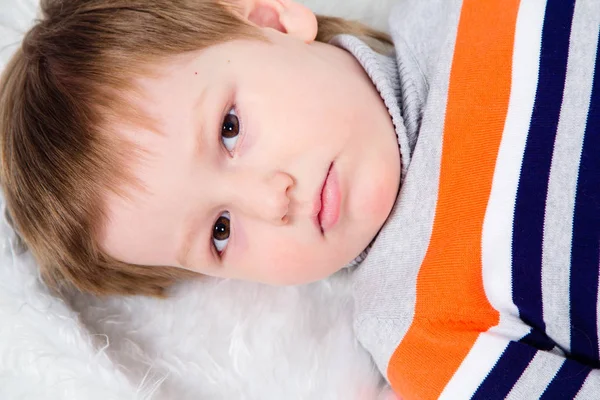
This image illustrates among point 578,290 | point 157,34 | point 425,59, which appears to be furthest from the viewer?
point 425,59

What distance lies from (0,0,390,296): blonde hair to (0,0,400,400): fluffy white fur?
0.10 m

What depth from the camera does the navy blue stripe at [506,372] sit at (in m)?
1.05

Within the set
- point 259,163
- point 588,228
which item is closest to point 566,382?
point 588,228

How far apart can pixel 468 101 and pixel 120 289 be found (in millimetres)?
784

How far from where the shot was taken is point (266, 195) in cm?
106

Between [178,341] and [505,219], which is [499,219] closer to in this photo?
[505,219]

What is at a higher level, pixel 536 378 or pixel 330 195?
pixel 330 195

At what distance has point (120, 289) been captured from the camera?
4.35 feet

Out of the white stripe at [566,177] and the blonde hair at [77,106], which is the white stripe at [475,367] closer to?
the white stripe at [566,177]

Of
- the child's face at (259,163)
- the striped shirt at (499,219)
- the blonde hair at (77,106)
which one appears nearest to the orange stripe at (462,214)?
the striped shirt at (499,219)

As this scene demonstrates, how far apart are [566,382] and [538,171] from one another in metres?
0.34

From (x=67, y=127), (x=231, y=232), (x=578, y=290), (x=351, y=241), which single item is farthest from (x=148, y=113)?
(x=578, y=290)

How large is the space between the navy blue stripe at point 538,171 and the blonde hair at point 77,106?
0.51 metres

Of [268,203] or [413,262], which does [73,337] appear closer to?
[268,203]
